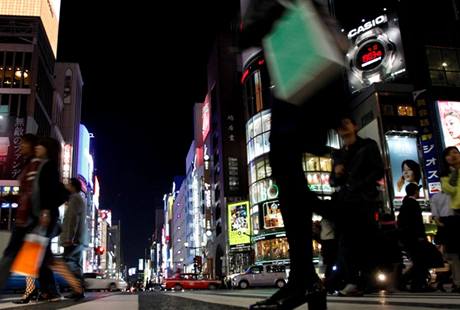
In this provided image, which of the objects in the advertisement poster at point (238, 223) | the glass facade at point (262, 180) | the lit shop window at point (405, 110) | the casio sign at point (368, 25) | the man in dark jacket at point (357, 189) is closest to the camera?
the man in dark jacket at point (357, 189)

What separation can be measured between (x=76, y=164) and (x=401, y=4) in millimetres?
49562

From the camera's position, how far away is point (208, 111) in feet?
222

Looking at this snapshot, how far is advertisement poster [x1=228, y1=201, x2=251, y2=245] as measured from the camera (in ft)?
159

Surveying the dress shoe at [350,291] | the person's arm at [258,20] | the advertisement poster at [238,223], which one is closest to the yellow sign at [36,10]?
the advertisement poster at [238,223]

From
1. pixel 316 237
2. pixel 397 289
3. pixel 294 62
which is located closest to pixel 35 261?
pixel 294 62

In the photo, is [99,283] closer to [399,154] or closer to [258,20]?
[258,20]

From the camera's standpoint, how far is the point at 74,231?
6055 millimetres

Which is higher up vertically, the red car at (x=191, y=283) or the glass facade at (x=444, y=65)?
the glass facade at (x=444, y=65)

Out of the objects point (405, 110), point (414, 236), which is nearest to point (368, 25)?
point (405, 110)

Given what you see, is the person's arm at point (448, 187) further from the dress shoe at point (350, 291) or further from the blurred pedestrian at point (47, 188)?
Answer: the blurred pedestrian at point (47, 188)

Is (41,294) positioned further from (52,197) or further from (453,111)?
(453,111)

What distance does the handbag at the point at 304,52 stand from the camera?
2.12 meters

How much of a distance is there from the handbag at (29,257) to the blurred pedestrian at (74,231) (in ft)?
9.14

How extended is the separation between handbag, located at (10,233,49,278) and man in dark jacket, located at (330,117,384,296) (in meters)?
2.08
